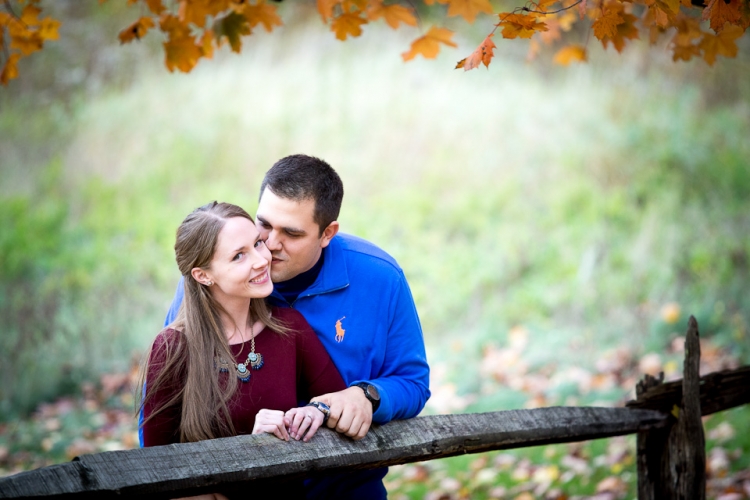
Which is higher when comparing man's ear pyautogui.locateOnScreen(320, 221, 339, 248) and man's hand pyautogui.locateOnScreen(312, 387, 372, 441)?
man's ear pyautogui.locateOnScreen(320, 221, 339, 248)

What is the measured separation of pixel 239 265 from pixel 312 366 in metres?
0.46

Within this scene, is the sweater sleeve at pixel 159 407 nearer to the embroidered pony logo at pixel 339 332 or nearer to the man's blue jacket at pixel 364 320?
the man's blue jacket at pixel 364 320

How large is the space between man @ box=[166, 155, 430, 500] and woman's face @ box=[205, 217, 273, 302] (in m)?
0.22

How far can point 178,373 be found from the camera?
8.02 ft

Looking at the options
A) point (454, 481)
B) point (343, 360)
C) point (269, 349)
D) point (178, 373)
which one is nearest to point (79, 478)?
point (178, 373)

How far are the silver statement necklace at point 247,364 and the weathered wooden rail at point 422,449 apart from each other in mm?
302

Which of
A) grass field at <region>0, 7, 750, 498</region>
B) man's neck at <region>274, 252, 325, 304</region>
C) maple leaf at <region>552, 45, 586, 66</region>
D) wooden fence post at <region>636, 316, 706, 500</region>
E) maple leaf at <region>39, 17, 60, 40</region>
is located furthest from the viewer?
grass field at <region>0, 7, 750, 498</region>

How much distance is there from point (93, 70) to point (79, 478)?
834cm

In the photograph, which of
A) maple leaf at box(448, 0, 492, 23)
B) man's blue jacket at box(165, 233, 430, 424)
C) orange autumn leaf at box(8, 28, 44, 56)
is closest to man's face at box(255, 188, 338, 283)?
man's blue jacket at box(165, 233, 430, 424)

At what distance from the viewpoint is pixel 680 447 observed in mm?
3303

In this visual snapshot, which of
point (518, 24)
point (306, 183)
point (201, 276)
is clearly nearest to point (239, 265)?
point (201, 276)

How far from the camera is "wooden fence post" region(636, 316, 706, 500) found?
3.26 metres

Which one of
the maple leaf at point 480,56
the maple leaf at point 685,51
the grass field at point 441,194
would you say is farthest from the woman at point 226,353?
the grass field at point 441,194

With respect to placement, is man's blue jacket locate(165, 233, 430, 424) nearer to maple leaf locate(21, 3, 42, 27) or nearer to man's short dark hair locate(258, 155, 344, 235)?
man's short dark hair locate(258, 155, 344, 235)
